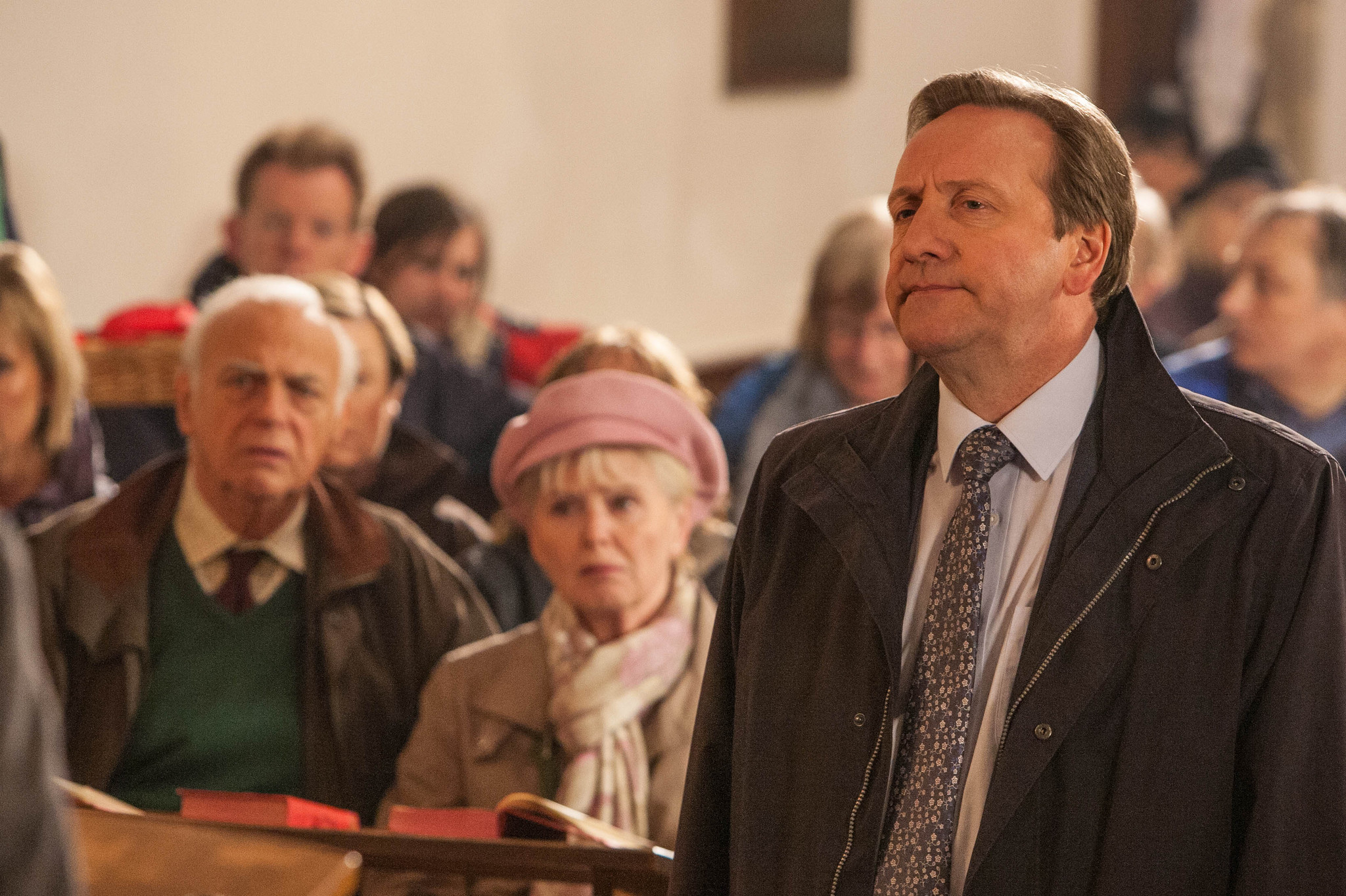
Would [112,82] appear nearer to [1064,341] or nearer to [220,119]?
[220,119]

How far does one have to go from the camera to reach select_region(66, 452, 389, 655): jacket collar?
9.68 ft

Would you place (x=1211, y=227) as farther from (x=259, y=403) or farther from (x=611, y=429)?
(x=259, y=403)

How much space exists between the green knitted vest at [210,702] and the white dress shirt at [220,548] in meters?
0.03

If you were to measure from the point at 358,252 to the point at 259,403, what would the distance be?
6.59 feet

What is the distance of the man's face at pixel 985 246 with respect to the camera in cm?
182

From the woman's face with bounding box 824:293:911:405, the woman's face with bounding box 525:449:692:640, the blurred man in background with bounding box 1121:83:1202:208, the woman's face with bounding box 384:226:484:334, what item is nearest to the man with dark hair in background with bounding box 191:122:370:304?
the woman's face with bounding box 384:226:484:334

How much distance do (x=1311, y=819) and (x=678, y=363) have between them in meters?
1.98

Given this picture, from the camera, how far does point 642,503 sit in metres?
2.90

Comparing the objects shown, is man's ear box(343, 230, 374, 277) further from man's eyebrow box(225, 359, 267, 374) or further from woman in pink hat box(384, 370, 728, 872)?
woman in pink hat box(384, 370, 728, 872)

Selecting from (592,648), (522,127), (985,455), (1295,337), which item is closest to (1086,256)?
(985,455)

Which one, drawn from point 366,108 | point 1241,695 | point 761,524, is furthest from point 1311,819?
point 366,108

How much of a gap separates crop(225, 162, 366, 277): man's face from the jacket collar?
5.96ft

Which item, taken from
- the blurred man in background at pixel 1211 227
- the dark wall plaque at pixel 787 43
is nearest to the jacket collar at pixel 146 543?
the blurred man in background at pixel 1211 227

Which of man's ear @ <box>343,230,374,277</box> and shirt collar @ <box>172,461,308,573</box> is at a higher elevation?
man's ear @ <box>343,230,374,277</box>
